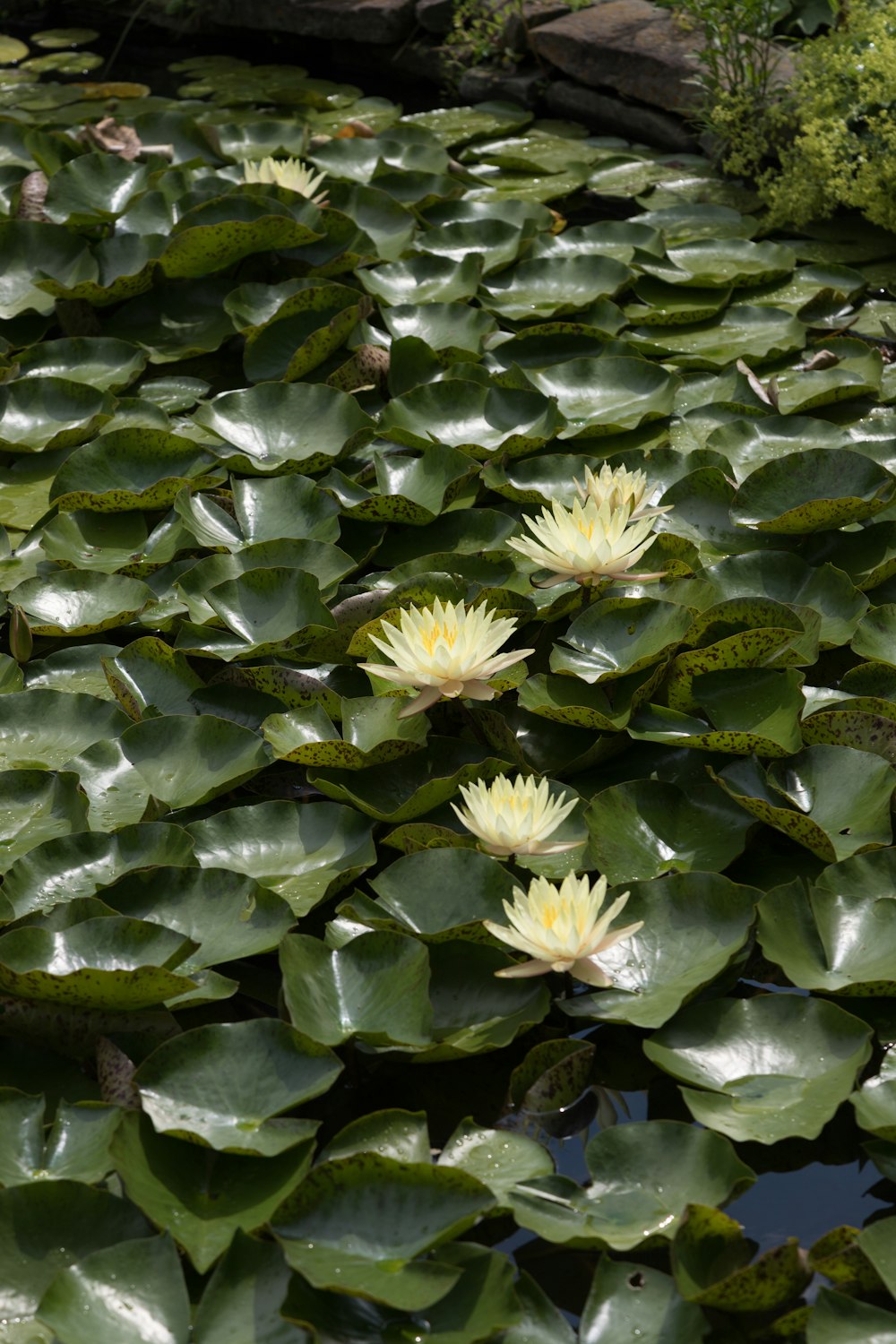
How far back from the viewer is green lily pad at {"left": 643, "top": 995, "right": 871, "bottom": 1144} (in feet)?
4.44

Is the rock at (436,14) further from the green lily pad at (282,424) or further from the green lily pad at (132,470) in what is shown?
the green lily pad at (132,470)

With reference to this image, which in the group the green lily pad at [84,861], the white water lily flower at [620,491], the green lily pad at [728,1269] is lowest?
the green lily pad at [84,861]

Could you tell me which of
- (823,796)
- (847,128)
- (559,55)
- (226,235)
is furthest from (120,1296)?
(559,55)

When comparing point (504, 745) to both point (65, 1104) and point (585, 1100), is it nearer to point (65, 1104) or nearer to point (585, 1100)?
point (585, 1100)

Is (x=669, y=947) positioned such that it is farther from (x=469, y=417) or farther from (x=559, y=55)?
(x=559, y=55)

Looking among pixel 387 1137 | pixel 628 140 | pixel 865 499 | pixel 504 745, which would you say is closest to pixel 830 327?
pixel 865 499

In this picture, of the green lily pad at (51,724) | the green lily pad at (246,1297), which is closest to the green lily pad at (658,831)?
the green lily pad at (246,1297)

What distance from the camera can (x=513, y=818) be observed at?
4.85 ft

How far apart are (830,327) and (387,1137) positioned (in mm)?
2264

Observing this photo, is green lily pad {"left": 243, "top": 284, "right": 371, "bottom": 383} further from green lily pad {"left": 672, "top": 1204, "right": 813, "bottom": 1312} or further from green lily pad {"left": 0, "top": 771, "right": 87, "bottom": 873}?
green lily pad {"left": 672, "top": 1204, "right": 813, "bottom": 1312}

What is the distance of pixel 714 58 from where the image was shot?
12.7ft

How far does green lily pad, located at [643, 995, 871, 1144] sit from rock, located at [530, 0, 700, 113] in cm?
340

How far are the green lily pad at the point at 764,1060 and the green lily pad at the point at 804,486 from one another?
94 cm

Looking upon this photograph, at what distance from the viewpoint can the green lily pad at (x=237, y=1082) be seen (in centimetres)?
132
